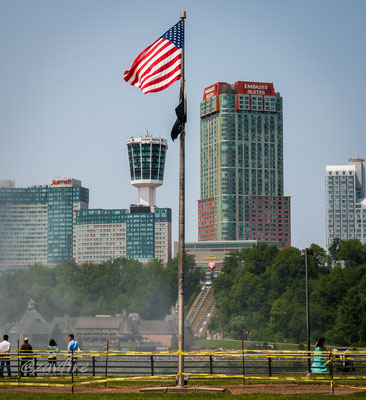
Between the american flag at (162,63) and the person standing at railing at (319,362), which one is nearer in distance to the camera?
the american flag at (162,63)

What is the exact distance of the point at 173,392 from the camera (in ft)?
114

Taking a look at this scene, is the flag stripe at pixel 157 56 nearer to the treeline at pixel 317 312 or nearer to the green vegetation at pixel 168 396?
the green vegetation at pixel 168 396

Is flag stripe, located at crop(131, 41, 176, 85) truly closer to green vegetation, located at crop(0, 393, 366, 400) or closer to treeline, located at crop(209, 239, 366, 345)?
green vegetation, located at crop(0, 393, 366, 400)

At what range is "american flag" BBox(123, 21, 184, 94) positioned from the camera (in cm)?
3656

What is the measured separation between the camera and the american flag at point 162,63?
36.6 meters

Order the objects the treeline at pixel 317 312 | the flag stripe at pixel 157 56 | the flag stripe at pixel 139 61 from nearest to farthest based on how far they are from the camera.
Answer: the flag stripe at pixel 157 56, the flag stripe at pixel 139 61, the treeline at pixel 317 312

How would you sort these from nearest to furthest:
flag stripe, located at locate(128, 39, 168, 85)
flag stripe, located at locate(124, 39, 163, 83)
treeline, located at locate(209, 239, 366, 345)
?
flag stripe, located at locate(128, 39, 168, 85), flag stripe, located at locate(124, 39, 163, 83), treeline, located at locate(209, 239, 366, 345)

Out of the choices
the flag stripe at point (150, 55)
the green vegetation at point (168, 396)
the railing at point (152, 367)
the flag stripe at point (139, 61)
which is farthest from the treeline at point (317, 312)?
the green vegetation at point (168, 396)

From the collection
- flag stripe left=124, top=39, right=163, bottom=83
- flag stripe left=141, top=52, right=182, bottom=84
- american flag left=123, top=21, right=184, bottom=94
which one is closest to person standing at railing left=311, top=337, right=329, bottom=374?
american flag left=123, top=21, right=184, bottom=94

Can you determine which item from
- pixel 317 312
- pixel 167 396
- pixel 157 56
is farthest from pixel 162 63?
pixel 317 312

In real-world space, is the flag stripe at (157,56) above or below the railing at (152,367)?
above

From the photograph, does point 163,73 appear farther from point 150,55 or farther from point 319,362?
point 319,362

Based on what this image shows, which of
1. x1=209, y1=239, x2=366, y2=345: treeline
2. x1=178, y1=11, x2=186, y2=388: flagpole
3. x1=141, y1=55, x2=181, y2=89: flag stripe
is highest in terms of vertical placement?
x1=141, y1=55, x2=181, y2=89: flag stripe

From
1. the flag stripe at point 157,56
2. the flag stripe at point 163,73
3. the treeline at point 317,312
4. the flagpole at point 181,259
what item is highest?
the flag stripe at point 157,56
